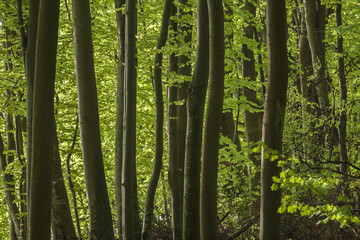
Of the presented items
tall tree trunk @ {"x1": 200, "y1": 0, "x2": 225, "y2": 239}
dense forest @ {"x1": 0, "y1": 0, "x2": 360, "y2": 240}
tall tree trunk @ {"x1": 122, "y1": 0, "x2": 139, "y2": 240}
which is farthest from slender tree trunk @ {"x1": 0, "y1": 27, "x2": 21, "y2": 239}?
tall tree trunk @ {"x1": 200, "y1": 0, "x2": 225, "y2": 239}

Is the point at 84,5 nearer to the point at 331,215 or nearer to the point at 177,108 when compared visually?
the point at 177,108

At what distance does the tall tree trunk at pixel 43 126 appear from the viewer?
24.4 ft

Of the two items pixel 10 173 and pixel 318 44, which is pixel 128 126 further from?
pixel 10 173

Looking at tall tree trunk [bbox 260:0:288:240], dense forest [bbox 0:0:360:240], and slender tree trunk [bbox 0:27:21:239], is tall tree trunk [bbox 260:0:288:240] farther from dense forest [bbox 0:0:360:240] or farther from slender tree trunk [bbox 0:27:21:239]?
slender tree trunk [bbox 0:27:21:239]

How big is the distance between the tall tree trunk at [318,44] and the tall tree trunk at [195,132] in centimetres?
341

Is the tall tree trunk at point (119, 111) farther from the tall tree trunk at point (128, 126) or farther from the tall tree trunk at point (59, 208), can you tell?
the tall tree trunk at point (128, 126)

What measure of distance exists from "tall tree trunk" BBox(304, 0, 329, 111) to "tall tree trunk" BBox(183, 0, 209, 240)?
341 cm

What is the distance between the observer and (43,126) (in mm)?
7496

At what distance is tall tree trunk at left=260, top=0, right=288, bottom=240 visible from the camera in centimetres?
691

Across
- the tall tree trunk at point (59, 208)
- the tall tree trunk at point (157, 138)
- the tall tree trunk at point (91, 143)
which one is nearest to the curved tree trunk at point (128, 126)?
the tall tree trunk at point (91, 143)

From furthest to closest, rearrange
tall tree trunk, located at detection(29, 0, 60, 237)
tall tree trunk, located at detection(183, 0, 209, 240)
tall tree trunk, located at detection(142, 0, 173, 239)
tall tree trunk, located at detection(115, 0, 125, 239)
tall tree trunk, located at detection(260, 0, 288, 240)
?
tall tree trunk, located at detection(142, 0, 173, 239), tall tree trunk, located at detection(115, 0, 125, 239), tall tree trunk, located at detection(183, 0, 209, 240), tall tree trunk, located at detection(29, 0, 60, 237), tall tree trunk, located at detection(260, 0, 288, 240)

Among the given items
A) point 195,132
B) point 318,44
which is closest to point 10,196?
point 195,132

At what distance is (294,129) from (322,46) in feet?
14.8

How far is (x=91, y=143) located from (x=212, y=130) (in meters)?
2.24
